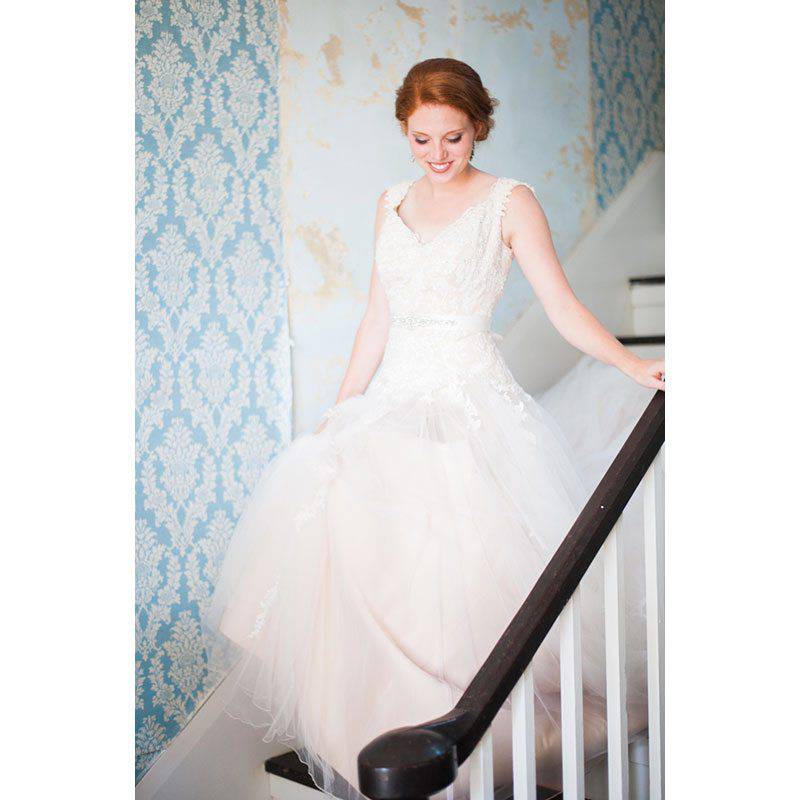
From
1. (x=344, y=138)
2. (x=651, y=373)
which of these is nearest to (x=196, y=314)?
(x=344, y=138)

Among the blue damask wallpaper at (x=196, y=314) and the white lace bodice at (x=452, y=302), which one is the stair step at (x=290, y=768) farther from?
the white lace bodice at (x=452, y=302)

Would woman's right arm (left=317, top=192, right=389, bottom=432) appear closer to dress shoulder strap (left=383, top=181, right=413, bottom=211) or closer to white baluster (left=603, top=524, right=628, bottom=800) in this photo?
dress shoulder strap (left=383, top=181, right=413, bottom=211)

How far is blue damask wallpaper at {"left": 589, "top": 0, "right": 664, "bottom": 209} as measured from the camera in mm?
3801

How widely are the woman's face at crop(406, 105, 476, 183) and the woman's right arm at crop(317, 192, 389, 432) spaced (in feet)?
0.66

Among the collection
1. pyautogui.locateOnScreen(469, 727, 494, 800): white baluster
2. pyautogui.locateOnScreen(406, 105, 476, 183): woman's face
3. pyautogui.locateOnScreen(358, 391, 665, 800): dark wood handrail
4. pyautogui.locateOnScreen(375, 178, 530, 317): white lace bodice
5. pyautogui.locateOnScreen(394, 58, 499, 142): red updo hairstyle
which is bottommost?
pyautogui.locateOnScreen(469, 727, 494, 800): white baluster

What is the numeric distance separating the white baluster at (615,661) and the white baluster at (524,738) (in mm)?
176

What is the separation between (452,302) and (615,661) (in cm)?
102

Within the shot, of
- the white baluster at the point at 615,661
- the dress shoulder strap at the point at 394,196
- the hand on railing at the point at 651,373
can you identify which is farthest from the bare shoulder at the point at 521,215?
the white baluster at the point at 615,661

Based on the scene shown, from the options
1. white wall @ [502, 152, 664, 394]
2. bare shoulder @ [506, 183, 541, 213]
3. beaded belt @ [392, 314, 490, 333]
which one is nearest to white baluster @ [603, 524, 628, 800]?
beaded belt @ [392, 314, 490, 333]

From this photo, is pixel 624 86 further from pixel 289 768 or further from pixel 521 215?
pixel 289 768

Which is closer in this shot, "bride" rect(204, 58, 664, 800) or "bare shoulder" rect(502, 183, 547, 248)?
"bride" rect(204, 58, 664, 800)
